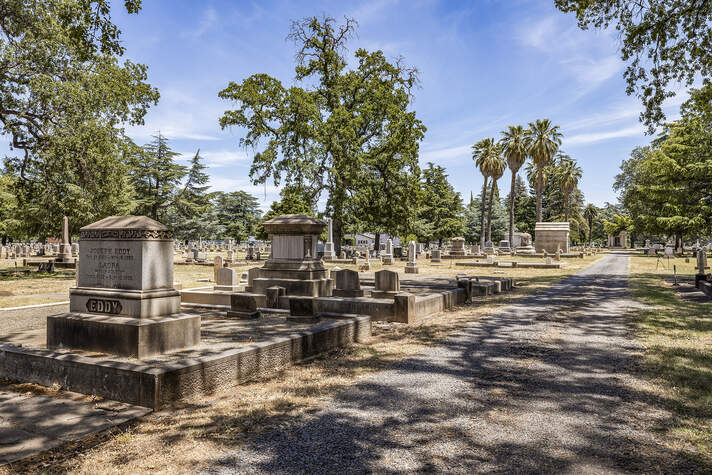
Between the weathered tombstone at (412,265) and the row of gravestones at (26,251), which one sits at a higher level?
the row of gravestones at (26,251)

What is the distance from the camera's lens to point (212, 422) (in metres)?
3.84

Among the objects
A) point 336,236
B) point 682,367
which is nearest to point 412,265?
point 336,236

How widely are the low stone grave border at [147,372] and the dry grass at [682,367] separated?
13.8 feet

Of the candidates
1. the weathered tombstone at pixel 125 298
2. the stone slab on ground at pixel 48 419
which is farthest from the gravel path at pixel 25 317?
the stone slab on ground at pixel 48 419

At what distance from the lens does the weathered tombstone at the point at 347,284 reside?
38.0ft

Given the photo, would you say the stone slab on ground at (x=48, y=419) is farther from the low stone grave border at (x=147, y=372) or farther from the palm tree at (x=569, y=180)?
the palm tree at (x=569, y=180)

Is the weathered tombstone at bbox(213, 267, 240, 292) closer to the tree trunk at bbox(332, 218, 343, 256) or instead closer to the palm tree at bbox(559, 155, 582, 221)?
the tree trunk at bbox(332, 218, 343, 256)

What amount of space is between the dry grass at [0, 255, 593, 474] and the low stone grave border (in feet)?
0.47

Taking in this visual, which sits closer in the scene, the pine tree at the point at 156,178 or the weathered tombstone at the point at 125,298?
the weathered tombstone at the point at 125,298

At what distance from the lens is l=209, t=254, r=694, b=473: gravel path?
10.3 feet

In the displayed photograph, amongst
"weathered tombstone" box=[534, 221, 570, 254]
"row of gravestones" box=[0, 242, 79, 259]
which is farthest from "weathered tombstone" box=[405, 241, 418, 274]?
"row of gravestones" box=[0, 242, 79, 259]

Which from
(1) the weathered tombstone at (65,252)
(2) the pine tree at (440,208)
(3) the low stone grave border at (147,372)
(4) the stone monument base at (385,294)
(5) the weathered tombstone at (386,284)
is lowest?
(3) the low stone grave border at (147,372)

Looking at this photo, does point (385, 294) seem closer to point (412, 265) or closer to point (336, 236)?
point (412, 265)

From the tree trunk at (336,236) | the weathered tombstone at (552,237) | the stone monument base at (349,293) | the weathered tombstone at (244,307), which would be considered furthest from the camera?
the weathered tombstone at (552,237)
